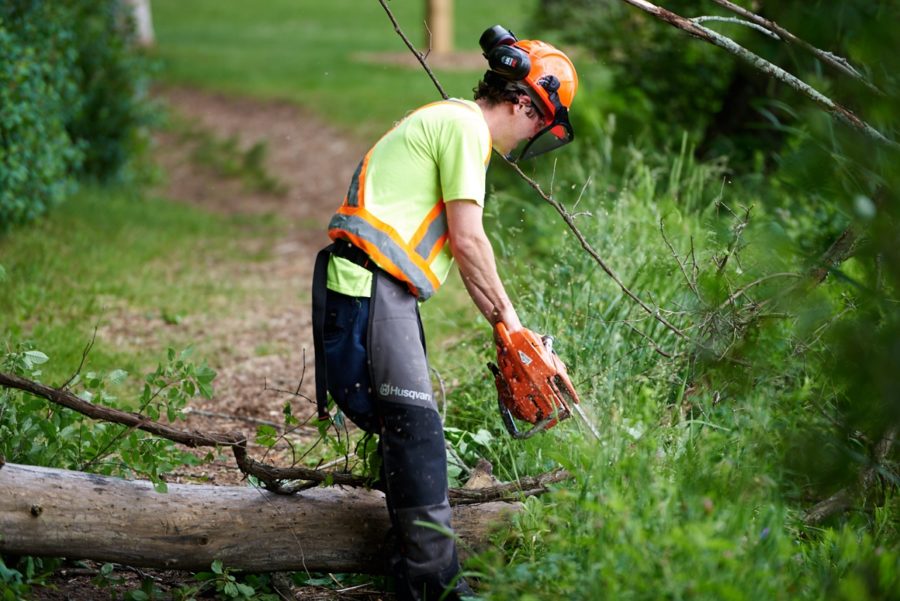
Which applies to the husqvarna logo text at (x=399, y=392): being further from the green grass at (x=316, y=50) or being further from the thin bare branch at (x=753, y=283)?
the green grass at (x=316, y=50)

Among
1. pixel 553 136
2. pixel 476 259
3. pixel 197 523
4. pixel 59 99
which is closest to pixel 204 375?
pixel 197 523

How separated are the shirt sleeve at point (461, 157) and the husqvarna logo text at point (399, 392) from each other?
0.64 metres

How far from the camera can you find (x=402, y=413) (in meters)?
3.41

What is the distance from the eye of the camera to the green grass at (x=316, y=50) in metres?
13.7

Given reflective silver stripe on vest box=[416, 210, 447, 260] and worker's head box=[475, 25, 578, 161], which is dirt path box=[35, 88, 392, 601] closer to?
reflective silver stripe on vest box=[416, 210, 447, 260]

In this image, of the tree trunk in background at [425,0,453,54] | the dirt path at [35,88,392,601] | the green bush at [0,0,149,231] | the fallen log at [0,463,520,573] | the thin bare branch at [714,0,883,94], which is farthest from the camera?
the tree trunk in background at [425,0,453,54]

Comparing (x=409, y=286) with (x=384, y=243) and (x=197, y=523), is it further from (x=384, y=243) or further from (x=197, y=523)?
(x=197, y=523)

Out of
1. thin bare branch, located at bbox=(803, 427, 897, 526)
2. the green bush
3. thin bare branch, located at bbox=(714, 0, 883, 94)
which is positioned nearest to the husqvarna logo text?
thin bare branch, located at bbox=(803, 427, 897, 526)

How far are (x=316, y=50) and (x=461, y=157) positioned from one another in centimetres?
1617

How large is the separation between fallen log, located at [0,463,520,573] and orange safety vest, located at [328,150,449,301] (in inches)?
33.0

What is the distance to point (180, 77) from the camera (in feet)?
54.1

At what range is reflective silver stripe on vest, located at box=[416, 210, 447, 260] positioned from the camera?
136 inches

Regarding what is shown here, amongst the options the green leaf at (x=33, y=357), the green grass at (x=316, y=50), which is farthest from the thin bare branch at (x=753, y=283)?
the green grass at (x=316, y=50)

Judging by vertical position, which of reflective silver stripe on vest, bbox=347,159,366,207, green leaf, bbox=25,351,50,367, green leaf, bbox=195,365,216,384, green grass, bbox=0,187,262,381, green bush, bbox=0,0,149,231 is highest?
reflective silver stripe on vest, bbox=347,159,366,207
